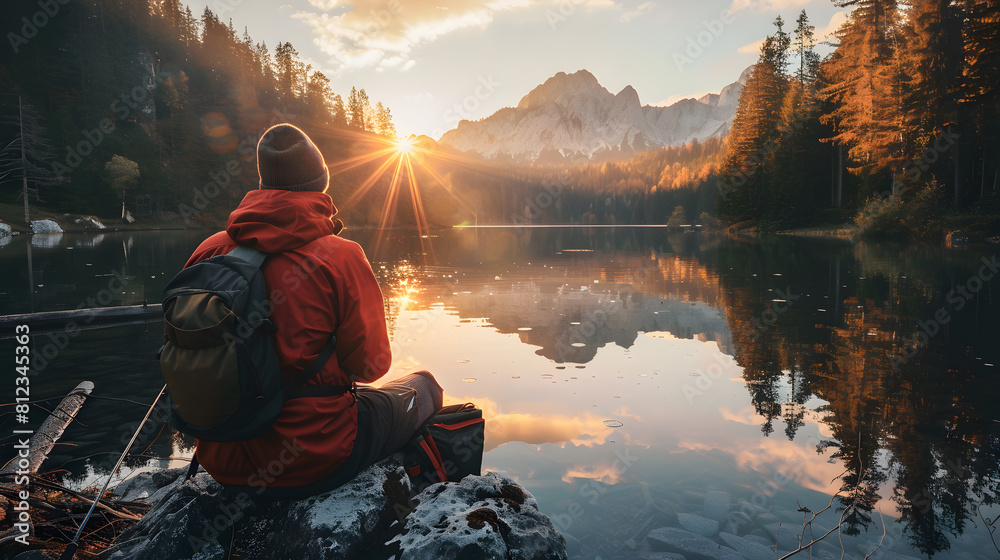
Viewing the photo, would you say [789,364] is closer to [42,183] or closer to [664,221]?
[42,183]

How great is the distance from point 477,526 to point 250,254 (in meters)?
1.85

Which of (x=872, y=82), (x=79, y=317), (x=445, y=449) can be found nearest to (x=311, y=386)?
(x=445, y=449)

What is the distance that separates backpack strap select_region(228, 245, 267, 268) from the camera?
2.51 metres

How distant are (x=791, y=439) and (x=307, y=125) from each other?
102228 mm

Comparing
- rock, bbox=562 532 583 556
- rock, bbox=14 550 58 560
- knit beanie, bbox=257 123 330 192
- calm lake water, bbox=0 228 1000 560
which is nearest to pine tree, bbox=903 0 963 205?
calm lake water, bbox=0 228 1000 560

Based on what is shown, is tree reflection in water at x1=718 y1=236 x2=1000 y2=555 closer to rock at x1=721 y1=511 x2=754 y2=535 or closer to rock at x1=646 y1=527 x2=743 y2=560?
rock at x1=721 y1=511 x2=754 y2=535

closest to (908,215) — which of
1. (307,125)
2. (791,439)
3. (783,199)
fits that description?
(783,199)

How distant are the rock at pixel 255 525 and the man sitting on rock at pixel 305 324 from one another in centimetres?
13

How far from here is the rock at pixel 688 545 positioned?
132 inches

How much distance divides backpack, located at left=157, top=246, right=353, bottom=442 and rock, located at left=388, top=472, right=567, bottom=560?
100 centimetres

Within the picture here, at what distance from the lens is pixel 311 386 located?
2.66 m

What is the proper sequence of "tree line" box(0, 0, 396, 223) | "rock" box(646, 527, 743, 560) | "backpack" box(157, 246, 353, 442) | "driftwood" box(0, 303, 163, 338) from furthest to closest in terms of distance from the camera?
1. "tree line" box(0, 0, 396, 223)
2. "driftwood" box(0, 303, 163, 338)
3. "rock" box(646, 527, 743, 560)
4. "backpack" box(157, 246, 353, 442)

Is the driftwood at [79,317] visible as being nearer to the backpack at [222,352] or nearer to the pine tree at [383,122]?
the backpack at [222,352]

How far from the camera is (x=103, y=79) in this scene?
77.7 metres
